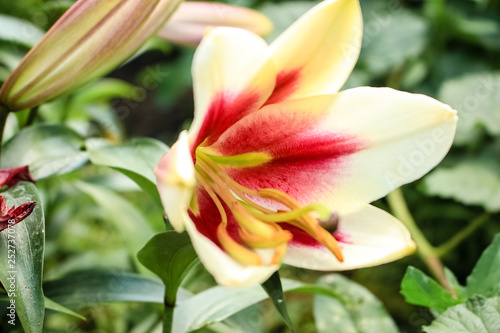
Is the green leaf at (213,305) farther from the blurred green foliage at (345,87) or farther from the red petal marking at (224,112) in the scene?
the red petal marking at (224,112)

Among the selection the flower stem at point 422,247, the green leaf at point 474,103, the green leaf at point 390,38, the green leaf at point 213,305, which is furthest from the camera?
the green leaf at point 390,38

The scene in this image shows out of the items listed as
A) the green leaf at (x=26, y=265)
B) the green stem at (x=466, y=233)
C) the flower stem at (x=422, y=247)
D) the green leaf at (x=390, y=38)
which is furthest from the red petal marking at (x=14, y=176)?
the green leaf at (x=390, y=38)

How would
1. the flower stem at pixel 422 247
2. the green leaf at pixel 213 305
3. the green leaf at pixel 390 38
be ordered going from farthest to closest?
the green leaf at pixel 390 38 < the flower stem at pixel 422 247 < the green leaf at pixel 213 305

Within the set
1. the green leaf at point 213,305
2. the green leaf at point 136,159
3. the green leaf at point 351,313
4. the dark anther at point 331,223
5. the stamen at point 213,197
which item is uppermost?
the stamen at point 213,197

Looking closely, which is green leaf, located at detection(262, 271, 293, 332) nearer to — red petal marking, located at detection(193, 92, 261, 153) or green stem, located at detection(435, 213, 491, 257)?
red petal marking, located at detection(193, 92, 261, 153)

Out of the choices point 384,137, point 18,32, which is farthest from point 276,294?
point 18,32

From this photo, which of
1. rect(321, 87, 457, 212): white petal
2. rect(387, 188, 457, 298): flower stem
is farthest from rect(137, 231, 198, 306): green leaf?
rect(387, 188, 457, 298): flower stem

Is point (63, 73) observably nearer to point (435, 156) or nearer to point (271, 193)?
point (271, 193)

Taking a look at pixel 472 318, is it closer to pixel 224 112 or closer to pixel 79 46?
pixel 224 112
